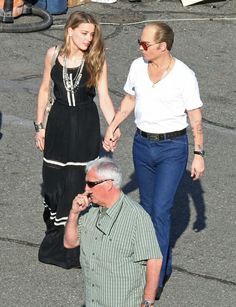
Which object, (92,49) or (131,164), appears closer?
(92,49)

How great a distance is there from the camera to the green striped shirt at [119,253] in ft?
21.7

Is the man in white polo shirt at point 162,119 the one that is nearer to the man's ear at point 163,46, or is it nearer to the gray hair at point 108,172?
the man's ear at point 163,46

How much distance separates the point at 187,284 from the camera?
8.79 m

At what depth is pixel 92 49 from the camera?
8789 mm

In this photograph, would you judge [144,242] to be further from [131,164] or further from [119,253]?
[131,164]

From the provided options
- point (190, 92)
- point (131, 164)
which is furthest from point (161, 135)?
point (131, 164)

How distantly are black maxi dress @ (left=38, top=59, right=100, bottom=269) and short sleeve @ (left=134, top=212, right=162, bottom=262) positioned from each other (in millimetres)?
2300

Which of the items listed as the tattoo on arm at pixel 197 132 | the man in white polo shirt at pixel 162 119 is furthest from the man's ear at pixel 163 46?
the tattoo on arm at pixel 197 132

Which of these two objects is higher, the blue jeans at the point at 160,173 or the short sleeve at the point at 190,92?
the short sleeve at the point at 190,92

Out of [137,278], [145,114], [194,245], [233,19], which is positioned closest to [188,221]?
[194,245]

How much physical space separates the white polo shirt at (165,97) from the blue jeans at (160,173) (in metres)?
0.12

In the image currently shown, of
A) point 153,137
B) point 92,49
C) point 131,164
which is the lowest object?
point 131,164

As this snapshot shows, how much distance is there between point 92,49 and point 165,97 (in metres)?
0.90

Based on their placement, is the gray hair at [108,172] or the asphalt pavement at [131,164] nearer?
the gray hair at [108,172]
